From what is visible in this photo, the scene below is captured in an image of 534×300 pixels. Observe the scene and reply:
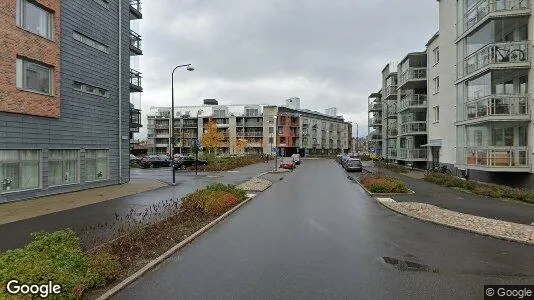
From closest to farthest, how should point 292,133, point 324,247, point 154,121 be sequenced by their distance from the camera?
1. point 324,247
2. point 292,133
3. point 154,121

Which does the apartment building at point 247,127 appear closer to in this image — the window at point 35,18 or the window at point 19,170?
the window at point 35,18

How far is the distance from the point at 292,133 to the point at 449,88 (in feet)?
245

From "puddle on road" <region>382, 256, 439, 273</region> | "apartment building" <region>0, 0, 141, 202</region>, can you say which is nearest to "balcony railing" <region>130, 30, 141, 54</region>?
"apartment building" <region>0, 0, 141, 202</region>

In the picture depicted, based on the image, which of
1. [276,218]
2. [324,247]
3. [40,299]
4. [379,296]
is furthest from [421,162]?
[40,299]

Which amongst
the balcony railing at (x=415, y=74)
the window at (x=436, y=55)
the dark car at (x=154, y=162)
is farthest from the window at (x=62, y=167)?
the balcony railing at (x=415, y=74)

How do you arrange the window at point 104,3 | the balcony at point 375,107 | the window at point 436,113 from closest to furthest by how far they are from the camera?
the window at point 104,3 < the window at point 436,113 < the balcony at point 375,107

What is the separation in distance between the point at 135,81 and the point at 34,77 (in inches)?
545

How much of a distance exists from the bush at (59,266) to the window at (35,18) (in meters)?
14.8

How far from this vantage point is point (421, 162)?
4441cm

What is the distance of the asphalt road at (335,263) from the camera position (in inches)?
265


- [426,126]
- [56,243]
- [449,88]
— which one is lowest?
[56,243]

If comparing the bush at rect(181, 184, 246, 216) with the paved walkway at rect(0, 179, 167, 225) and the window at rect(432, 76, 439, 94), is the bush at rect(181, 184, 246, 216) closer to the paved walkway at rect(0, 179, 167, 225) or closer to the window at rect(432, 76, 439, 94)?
the paved walkway at rect(0, 179, 167, 225)

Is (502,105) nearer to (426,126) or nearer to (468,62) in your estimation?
(468,62)

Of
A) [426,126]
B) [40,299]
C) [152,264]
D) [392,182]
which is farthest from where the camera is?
[426,126]
